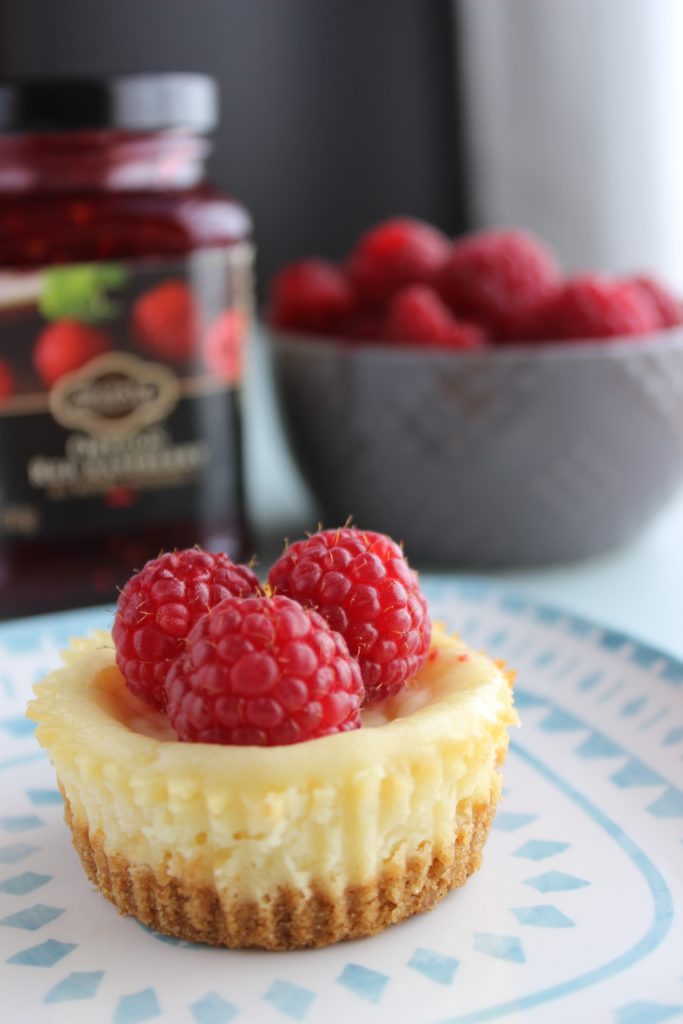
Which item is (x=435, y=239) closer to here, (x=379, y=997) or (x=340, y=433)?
(x=340, y=433)

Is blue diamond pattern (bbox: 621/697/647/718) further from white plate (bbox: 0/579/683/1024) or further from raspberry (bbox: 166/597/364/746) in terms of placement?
raspberry (bbox: 166/597/364/746)

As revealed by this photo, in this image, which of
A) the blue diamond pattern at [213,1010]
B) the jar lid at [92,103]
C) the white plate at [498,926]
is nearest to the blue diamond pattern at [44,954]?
the white plate at [498,926]

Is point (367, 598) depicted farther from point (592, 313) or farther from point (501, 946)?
point (592, 313)

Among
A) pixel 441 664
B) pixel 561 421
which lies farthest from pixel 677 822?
pixel 561 421

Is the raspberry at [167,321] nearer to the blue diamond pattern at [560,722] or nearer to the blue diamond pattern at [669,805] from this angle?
the blue diamond pattern at [560,722]

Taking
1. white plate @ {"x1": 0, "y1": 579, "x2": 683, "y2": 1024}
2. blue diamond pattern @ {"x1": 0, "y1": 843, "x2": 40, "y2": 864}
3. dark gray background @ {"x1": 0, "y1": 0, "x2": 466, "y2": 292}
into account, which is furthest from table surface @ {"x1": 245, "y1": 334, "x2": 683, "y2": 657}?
dark gray background @ {"x1": 0, "y1": 0, "x2": 466, "y2": 292}
